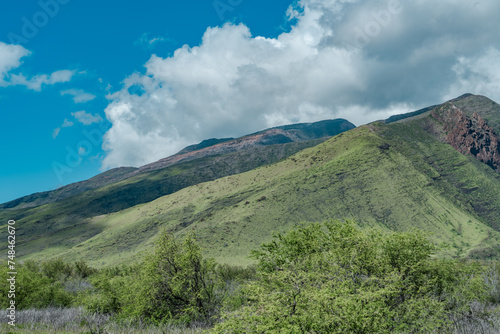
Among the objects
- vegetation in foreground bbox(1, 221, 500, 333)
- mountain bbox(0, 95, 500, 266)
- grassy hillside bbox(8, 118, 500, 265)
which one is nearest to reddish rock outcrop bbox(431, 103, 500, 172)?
mountain bbox(0, 95, 500, 266)

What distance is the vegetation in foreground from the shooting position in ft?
25.2

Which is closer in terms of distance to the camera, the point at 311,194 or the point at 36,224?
the point at 311,194

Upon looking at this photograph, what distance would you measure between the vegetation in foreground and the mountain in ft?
235

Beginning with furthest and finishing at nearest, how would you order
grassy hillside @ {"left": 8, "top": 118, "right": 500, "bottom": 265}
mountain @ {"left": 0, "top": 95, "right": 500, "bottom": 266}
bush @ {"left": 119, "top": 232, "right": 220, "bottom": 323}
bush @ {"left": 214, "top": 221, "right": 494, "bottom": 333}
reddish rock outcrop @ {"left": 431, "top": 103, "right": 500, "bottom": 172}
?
reddish rock outcrop @ {"left": 431, "top": 103, "right": 500, "bottom": 172} → grassy hillside @ {"left": 8, "top": 118, "right": 500, "bottom": 265} → mountain @ {"left": 0, "top": 95, "right": 500, "bottom": 266} → bush @ {"left": 119, "top": 232, "right": 220, "bottom": 323} → bush @ {"left": 214, "top": 221, "right": 494, "bottom": 333}

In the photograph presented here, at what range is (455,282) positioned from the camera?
17.6 m

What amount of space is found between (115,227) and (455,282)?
155692mm

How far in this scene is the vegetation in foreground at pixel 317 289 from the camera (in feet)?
25.2

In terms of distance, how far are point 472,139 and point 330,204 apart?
13412cm

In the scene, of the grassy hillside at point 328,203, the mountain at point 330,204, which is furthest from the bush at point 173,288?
the mountain at point 330,204

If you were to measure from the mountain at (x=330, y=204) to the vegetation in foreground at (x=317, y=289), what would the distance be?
71763 mm

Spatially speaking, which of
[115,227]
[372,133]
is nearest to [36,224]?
[115,227]

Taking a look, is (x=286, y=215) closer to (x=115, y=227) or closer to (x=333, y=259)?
(x=115, y=227)

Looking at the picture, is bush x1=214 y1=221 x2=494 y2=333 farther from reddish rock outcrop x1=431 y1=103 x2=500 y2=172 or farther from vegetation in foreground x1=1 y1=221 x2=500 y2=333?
reddish rock outcrop x1=431 y1=103 x2=500 y2=172

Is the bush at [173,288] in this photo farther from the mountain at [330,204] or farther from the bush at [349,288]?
the mountain at [330,204]
